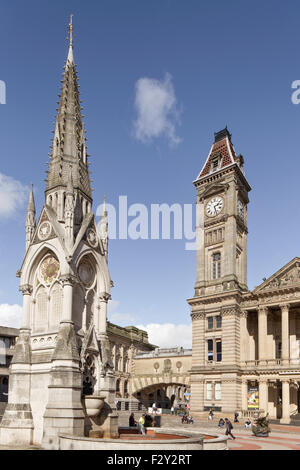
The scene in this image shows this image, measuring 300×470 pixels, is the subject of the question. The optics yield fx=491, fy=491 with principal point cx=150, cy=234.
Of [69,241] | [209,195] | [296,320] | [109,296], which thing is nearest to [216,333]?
[296,320]

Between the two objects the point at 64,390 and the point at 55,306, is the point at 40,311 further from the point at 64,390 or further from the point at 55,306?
the point at 64,390

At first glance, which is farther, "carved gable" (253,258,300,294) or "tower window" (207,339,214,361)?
"tower window" (207,339,214,361)

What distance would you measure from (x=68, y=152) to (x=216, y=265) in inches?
1325

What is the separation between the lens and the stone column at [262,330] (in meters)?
59.0

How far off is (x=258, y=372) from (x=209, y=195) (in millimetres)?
23927

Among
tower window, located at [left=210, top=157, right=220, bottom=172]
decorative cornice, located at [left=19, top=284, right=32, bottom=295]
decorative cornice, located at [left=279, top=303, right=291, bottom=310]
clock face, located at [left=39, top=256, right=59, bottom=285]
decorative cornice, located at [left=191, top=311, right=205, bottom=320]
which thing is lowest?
decorative cornice, located at [left=191, top=311, right=205, bottom=320]

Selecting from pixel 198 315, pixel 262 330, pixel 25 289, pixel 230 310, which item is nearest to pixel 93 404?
pixel 25 289

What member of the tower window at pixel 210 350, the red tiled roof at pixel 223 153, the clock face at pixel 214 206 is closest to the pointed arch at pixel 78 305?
the tower window at pixel 210 350

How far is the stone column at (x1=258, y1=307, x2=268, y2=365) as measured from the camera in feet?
194

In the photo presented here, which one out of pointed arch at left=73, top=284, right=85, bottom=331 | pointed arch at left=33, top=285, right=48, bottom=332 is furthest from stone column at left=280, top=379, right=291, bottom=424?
pointed arch at left=33, top=285, right=48, bottom=332

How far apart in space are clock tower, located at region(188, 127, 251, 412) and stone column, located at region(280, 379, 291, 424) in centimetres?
524

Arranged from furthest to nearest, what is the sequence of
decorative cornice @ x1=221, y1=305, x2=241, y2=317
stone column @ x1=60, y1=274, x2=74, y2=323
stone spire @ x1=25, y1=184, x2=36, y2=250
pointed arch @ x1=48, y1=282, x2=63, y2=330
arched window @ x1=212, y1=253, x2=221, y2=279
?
arched window @ x1=212, y1=253, x2=221, y2=279 → decorative cornice @ x1=221, y1=305, x2=241, y2=317 → stone spire @ x1=25, y1=184, x2=36, y2=250 → pointed arch @ x1=48, y1=282, x2=63, y2=330 → stone column @ x1=60, y1=274, x2=74, y2=323

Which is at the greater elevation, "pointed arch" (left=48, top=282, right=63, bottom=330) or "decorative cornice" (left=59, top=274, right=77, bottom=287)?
"decorative cornice" (left=59, top=274, right=77, bottom=287)

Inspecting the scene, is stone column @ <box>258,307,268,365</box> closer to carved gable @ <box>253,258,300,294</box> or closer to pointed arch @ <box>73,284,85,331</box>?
carved gable @ <box>253,258,300,294</box>
